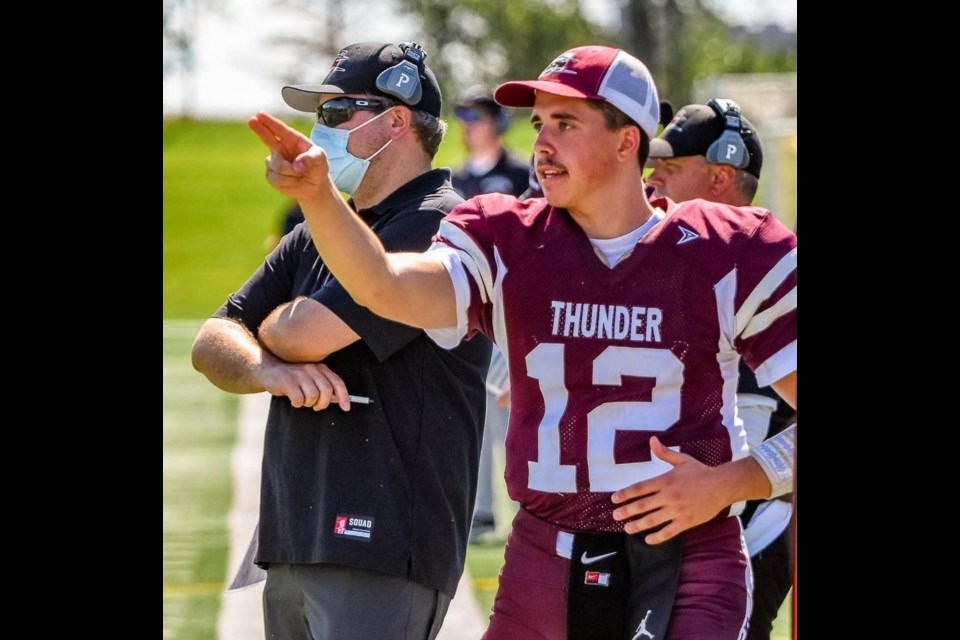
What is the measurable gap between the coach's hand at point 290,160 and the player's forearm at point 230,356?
2.95 feet

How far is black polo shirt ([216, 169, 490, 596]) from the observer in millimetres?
3551

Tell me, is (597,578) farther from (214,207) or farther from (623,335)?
(214,207)

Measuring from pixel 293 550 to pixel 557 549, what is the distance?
0.73m

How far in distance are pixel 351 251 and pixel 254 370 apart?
77 cm

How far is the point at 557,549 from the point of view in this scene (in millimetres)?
3305

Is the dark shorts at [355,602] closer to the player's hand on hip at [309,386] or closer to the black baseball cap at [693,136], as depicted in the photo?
the player's hand on hip at [309,386]

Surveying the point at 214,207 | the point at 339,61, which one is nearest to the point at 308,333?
the point at 339,61

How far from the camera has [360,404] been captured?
3609mm

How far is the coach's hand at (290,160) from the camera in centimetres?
282

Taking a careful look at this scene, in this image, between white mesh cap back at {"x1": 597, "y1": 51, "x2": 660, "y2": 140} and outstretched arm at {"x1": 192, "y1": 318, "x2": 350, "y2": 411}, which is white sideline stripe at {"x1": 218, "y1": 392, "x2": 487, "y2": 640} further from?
white mesh cap back at {"x1": 597, "y1": 51, "x2": 660, "y2": 140}

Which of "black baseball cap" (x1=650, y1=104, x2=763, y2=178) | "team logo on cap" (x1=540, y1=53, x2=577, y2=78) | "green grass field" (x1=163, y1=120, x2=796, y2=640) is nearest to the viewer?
"team logo on cap" (x1=540, y1=53, x2=577, y2=78)

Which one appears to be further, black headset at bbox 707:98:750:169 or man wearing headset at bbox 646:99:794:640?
black headset at bbox 707:98:750:169

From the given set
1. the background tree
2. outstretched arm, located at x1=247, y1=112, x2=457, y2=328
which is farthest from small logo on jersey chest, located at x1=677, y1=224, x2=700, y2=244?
the background tree
